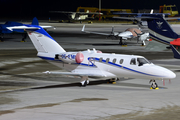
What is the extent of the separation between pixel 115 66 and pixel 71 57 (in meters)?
3.48

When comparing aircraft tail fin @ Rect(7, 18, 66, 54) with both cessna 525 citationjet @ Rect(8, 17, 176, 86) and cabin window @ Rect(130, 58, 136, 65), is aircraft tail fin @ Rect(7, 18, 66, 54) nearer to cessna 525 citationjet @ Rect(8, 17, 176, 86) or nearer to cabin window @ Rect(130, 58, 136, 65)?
cessna 525 citationjet @ Rect(8, 17, 176, 86)

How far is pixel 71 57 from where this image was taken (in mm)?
26625

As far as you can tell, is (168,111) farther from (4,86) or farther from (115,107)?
(4,86)

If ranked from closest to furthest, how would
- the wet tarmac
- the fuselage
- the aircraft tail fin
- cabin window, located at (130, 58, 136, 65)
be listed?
the wet tarmac, the fuselage, cabin window, located at (130, 58, 136, 65), the aircraft tail fin

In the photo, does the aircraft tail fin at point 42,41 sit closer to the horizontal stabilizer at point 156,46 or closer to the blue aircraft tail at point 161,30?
the horizontal stabilizer at point 156,46

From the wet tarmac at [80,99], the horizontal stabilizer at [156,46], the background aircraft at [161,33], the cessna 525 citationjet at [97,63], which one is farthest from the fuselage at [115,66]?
the background aircraft at [161,33]

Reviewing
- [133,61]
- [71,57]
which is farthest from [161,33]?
[71,57]

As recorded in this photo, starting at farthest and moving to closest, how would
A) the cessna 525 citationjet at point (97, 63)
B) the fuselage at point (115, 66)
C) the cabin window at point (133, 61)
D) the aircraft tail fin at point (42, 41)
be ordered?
1. the aircraft tail fin at point (42, 41)
2. the cabin window at point (133, 61)
3. the cessna 525 citationjet at point (97, 63)
4. the fuselage at point (115, 66)

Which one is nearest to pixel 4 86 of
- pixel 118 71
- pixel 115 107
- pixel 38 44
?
pixel 38 44

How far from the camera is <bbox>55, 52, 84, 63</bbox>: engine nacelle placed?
2611 centimetres

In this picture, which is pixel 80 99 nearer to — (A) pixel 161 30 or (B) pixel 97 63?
(B) pixel 97 63

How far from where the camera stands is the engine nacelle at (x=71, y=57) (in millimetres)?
26109

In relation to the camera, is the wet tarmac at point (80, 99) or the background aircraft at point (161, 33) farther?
the background aircraft at point (161, 33)

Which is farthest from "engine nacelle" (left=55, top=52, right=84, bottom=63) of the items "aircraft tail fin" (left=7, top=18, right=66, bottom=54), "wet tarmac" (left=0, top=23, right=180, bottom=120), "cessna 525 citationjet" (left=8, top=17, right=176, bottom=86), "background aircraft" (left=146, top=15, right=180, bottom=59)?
"background aircraft" (left=146, top=15, right=180, bottom=59)
